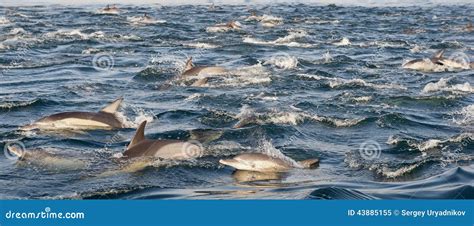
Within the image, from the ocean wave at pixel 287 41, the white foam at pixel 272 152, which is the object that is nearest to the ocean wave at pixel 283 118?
the white foam at pixel 272 152

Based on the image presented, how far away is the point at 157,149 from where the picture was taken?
1209 cm

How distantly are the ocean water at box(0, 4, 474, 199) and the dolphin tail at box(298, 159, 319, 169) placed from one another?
11 cm

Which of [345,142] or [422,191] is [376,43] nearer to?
[345,142]

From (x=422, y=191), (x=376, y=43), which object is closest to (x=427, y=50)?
(x=376, y=43)

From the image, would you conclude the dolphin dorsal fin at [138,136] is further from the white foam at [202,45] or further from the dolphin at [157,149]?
the white foam at [202,45]

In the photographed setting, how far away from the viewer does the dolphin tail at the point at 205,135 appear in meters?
13.7

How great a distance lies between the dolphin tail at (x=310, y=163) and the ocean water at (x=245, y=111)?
109mm

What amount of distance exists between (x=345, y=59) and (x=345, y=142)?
535 inches

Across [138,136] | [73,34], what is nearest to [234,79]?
[138,136]

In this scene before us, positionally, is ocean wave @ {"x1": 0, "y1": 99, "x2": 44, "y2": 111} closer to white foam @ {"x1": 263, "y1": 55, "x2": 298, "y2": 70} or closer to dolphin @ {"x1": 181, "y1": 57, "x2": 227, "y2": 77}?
dolphin @ {"x1": 181, "y1": 57, "x2": 227, "y2": 77}

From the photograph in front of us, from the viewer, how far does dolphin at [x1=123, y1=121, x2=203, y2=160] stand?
1200 centimetres

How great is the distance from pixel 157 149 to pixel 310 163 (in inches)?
100

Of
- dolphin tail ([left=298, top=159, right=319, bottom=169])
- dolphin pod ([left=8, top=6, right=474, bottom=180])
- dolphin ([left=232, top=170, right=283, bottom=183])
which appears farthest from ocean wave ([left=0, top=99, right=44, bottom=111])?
dolphin tail ([left=298, top=159, right=319, bottom=169])

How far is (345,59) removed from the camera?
27.2 meters
